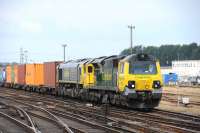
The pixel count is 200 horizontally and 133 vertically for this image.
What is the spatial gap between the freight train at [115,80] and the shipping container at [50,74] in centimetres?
191

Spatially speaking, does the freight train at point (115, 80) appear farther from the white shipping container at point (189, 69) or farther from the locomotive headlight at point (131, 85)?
the white shipping container at point (189, 69)

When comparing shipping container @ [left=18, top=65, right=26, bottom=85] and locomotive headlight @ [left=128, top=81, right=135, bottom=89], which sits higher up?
shipping container @ [left=18, top=65, right=26, bottom=85]

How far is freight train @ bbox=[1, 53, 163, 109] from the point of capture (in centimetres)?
2520

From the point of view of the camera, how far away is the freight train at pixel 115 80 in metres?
25.2

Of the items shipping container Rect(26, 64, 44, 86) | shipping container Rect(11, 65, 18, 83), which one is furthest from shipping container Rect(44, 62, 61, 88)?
shipping container Rect(11, 65, 18, 83)

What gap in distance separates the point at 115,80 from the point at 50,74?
761 inches

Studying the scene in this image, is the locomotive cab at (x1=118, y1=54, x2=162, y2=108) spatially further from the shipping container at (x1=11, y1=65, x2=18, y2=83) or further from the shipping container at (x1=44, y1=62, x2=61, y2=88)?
the shipping container at (x1=11, y1=65, x2=18, y2=83)

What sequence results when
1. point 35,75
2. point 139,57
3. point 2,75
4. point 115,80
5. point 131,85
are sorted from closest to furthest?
point 131,85 → point 139,57 → point 115,80 → point 35,75 → point 2,75

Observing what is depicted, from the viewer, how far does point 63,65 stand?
40812mm

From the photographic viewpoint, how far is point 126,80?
82.2ft

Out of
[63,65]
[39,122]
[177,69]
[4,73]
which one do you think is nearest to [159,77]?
[39,122]

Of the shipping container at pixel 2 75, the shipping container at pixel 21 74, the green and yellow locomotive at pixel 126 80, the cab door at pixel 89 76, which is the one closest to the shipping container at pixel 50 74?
the shipping container at pixel 21 74

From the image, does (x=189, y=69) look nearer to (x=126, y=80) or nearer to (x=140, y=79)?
(x=140, y=79)

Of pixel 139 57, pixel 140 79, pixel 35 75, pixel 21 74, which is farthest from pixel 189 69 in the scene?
pixel 140 79
